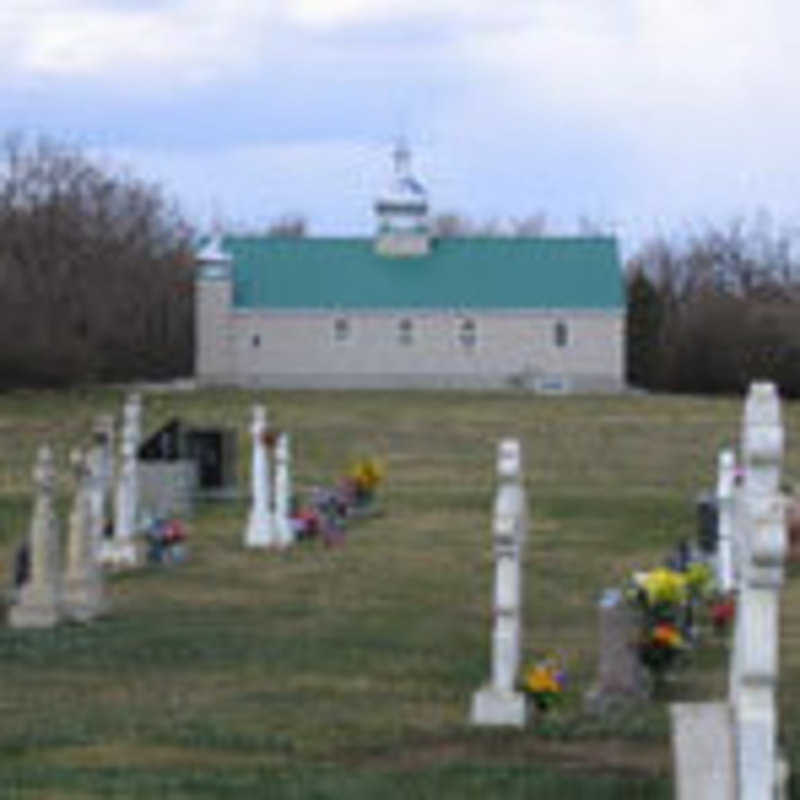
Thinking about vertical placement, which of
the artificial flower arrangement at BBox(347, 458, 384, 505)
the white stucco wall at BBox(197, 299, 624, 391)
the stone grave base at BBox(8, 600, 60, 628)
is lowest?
the stone grave base at BBox(8, 600, 60, 628)

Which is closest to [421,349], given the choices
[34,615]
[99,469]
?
[99,469]

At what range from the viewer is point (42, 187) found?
105 meters

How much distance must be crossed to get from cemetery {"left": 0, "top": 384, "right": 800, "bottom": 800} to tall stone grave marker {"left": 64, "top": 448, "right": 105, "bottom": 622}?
0.10 ft

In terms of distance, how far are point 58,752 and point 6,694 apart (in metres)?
3.13

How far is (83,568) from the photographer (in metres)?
20.8

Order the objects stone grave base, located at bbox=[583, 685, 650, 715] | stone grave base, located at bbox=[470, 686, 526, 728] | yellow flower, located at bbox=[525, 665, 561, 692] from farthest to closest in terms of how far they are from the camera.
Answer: stone grave base, located at bbox=[583, 685, 650, 715] < yellow flower, located at bbox=[525, 665, 561, 692] < stone grave base, located at bbox=[470, 686, 526, 728]

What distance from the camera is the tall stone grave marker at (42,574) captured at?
20.0 metres

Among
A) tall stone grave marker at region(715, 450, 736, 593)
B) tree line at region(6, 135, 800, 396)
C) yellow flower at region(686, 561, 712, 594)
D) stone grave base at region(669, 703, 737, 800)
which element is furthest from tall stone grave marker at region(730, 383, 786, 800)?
Result: tree line at region(6, 135, 800, 396)

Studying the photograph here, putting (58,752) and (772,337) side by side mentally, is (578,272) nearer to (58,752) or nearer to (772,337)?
(772,337)

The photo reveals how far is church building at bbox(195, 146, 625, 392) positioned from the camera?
95.4 m

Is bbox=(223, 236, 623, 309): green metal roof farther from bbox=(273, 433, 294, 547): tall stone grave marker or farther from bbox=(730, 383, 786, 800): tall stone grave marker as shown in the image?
bbox=(730, 383, 786, 800): tall stone grave marker

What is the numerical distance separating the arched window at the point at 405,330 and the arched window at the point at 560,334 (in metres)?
5.04

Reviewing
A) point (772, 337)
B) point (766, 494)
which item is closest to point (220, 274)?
point (772, 337)

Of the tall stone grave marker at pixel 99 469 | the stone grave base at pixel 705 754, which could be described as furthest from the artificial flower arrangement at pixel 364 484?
the stone grave base at pixel 705 754
